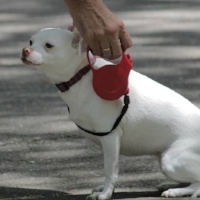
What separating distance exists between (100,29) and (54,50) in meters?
0.41

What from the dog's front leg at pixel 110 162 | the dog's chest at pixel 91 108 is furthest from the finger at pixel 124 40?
the dog's front leg at pixel 110 162

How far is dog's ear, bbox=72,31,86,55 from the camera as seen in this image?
19.6 feet

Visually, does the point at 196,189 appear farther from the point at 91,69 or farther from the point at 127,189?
the point at 91,69

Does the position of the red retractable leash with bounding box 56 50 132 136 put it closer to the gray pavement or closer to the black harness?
the black harness

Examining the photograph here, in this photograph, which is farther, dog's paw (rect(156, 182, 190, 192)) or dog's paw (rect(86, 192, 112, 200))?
dog's paw (rect(156, 182, 190, 192))

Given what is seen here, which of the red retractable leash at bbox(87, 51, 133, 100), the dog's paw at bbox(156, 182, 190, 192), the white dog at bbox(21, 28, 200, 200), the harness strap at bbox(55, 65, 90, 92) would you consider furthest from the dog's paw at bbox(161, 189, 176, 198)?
the harness strap at bbox(55, 65, 90, 92)

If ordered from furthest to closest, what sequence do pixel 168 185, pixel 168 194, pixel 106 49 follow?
pixel 168 185 < pixel 168 194 < pixel 106 49

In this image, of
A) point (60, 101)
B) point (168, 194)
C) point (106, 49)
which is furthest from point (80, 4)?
point (60, 101)

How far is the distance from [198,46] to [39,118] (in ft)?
9.26

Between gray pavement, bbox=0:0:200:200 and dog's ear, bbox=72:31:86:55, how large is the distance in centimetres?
89

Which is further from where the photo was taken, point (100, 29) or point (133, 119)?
point (133, 119)

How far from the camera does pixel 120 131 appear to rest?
6.10m

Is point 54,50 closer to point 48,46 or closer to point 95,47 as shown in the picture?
point 48,46

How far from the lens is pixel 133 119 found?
20.0ft
